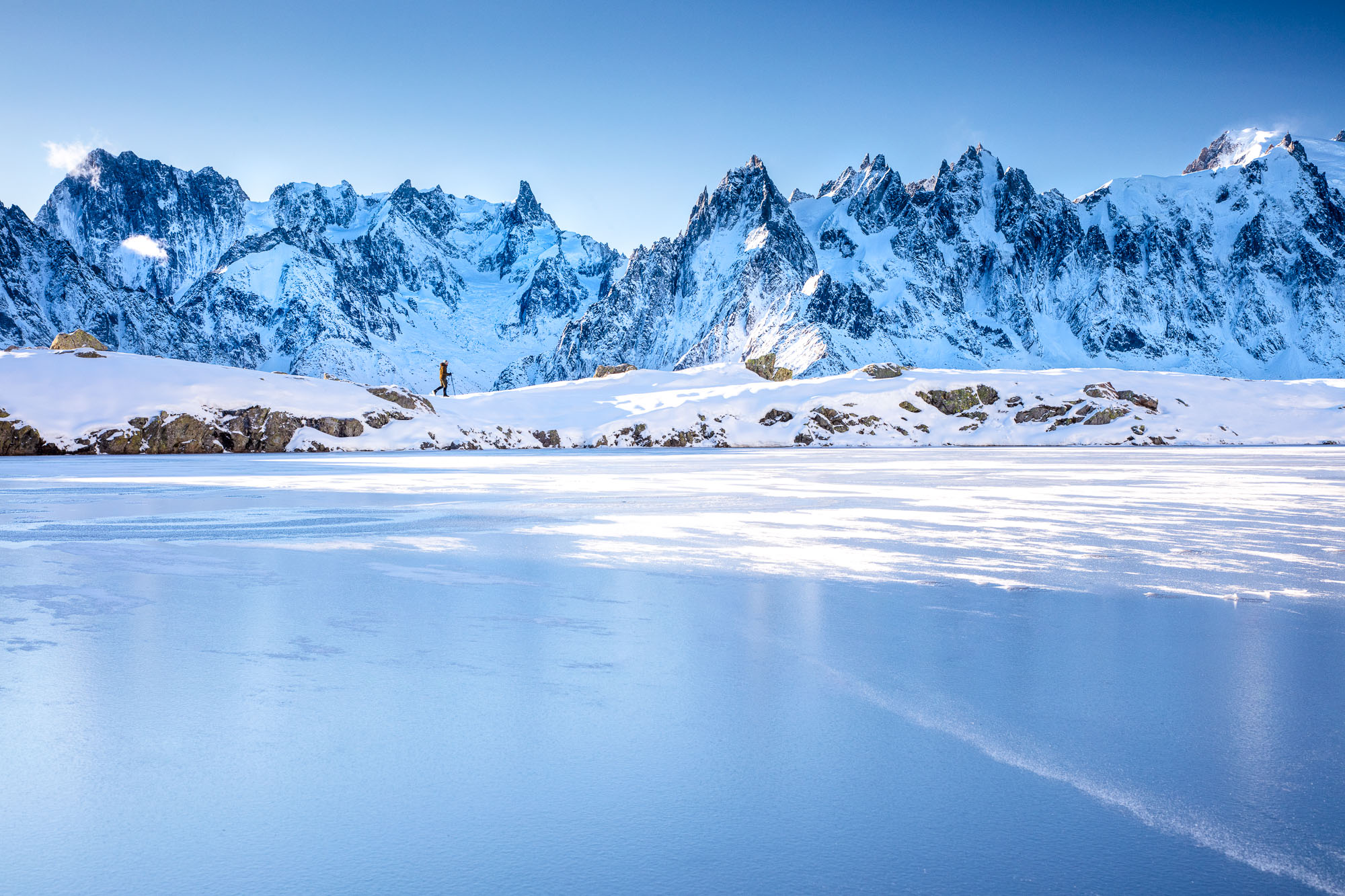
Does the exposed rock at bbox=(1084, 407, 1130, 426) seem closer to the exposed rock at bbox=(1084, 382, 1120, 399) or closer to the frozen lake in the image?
the exposed rock at bbox=(1084, 382, 1120, 399)

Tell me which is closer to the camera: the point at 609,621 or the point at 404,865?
the point at 404,865

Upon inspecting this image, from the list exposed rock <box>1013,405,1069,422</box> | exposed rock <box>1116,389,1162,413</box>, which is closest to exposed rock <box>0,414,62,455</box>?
exposed rock <box>1013,405,1069,422</box>

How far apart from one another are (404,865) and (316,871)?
307 mm

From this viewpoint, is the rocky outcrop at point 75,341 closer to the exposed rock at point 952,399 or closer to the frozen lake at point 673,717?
the frozen lake at point 673,717

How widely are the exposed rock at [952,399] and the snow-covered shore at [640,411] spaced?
12 cm

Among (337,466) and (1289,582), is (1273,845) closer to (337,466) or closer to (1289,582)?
(1289,582)

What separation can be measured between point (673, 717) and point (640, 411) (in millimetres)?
64585

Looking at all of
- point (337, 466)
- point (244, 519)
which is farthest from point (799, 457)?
point (244, 519)

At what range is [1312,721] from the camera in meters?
4.72

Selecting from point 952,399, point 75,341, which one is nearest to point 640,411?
point 952,399

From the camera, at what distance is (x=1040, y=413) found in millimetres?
69062

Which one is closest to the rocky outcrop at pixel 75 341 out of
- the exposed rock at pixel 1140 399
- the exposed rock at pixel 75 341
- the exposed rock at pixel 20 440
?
the exposed rock at pixel 75 341

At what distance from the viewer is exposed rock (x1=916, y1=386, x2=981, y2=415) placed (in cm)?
7119

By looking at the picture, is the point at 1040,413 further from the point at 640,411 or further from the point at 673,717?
the point at 673,717
